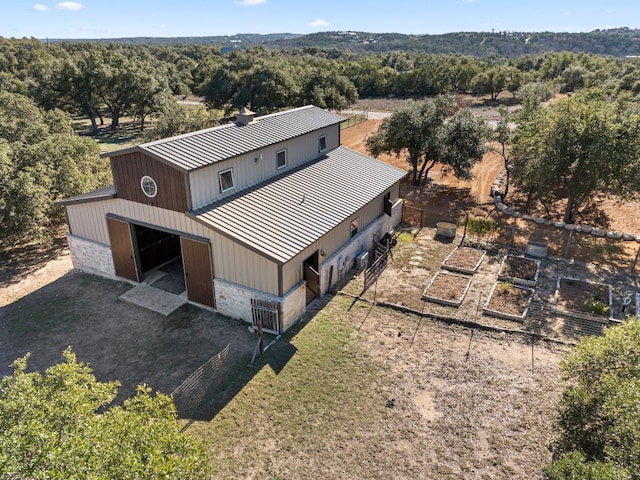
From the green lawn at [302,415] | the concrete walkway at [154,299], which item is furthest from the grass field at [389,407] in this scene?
the concrete walkway at [154,299]

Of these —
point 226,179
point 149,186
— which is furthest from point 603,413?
point 149,186

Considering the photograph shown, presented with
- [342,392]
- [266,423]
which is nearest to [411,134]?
[342,392]

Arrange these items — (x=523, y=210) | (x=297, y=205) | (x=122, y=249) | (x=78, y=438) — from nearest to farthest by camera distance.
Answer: (x=78, y=438) < (x=297, y=205) < (x=122, y=249) < (x=523, y=210)

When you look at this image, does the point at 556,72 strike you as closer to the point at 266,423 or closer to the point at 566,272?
the point at 566,272

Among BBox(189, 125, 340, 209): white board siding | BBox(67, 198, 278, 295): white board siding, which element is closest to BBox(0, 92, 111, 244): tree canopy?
BBox(67, 198, 278, 295): white board siding

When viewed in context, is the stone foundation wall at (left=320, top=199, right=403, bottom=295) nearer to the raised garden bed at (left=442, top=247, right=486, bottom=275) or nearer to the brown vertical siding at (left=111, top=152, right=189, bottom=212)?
the raised garden bed at (left=442, top=247, right=486, bottom=275)

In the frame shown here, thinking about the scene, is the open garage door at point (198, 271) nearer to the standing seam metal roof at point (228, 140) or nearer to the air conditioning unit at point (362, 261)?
the standing seam metal roof at point (228, 140)

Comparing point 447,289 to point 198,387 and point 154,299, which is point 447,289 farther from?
point 154,299
